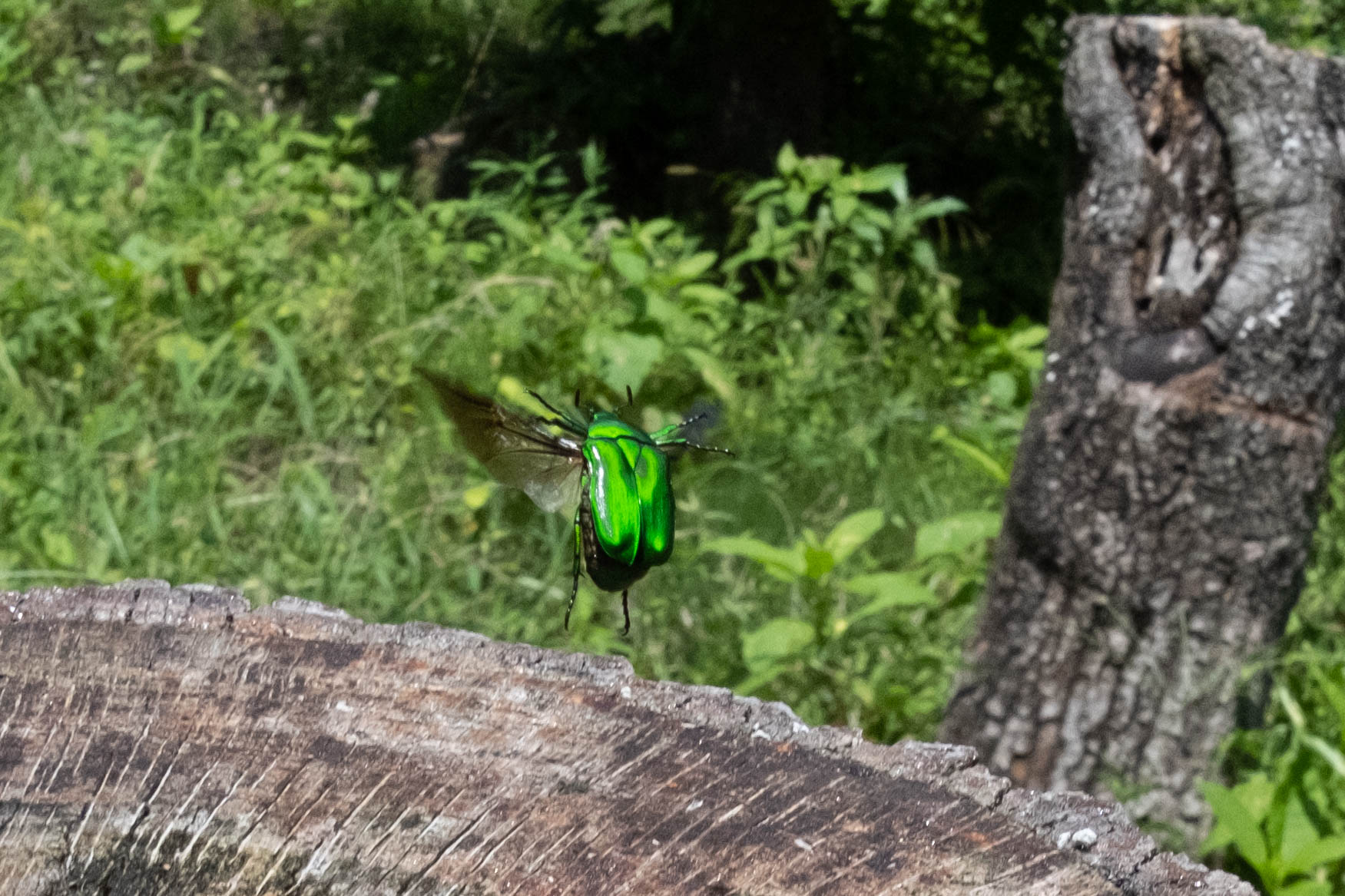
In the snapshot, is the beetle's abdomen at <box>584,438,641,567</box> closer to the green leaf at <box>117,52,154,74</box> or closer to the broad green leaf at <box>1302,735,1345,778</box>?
the broad green leaf at <box>1302,735,1345,778</box>

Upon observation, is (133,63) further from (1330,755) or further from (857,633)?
(1330,755)

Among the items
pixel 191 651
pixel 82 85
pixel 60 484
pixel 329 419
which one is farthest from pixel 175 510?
pixel 82 85

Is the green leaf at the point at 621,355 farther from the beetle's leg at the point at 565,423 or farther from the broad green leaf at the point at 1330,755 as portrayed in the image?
the beetle's leg at the point at 565,423

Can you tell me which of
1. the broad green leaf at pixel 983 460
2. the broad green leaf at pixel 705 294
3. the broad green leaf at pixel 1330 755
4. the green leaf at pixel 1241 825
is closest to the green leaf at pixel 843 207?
the broad green leaf at pixel 705 294

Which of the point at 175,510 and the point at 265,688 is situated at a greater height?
the point at 265,688

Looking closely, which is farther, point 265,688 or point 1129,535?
point 1129,535

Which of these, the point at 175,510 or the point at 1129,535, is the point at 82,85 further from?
the point at 1129,535

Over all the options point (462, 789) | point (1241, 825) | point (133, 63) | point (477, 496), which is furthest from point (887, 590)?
point (133, 63)
